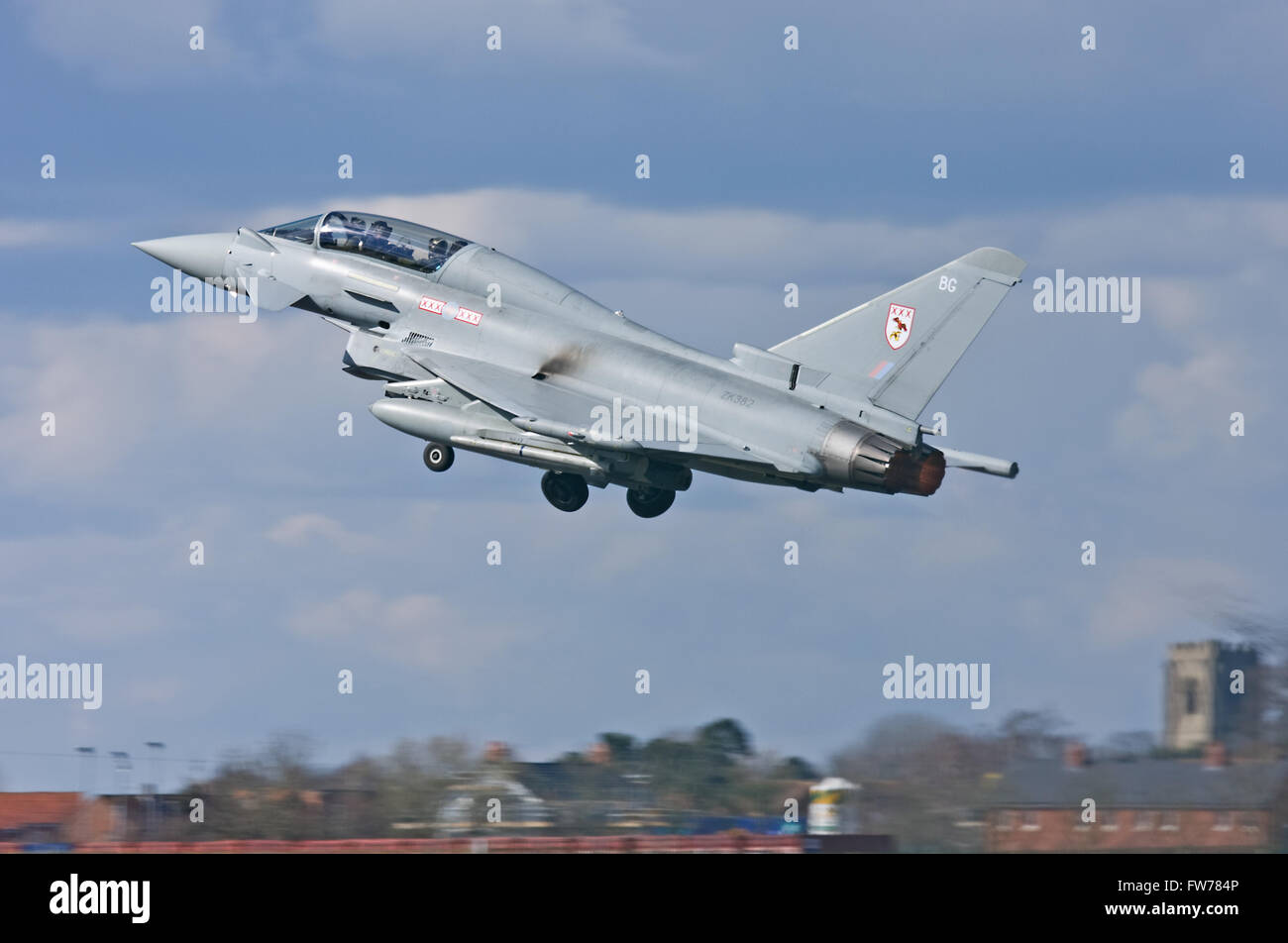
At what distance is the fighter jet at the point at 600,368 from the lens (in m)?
24.1

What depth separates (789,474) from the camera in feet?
79.0

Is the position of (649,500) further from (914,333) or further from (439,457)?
(914,333)

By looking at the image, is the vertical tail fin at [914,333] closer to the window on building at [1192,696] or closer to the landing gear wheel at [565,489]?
the landing gear wheel at [565,489]

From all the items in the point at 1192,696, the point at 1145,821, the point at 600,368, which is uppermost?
the point at 600,368

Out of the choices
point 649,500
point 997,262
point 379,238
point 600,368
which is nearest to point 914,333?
point 997,262

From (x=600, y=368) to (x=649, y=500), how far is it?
2445 millimetres

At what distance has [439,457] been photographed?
26.5m

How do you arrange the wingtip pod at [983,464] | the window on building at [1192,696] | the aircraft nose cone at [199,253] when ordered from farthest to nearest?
the window on building at [1192,696] < the aircraft nose cone at [199,253] < the wingtip pod at [983,464]

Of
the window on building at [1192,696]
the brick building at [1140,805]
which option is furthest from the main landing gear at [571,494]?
the window on building at [1192,696]

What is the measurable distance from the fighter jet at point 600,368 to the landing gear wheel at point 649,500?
0.02 metres

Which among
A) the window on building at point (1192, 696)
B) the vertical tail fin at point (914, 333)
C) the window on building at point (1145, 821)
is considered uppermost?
the vertical tail fin at point (914, 333)

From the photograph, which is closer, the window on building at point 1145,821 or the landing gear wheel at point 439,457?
the landing gear wheel at point 439,457
